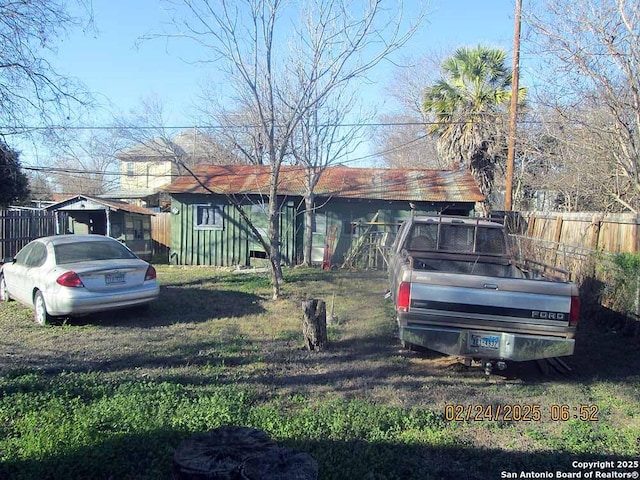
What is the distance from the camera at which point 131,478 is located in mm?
3170

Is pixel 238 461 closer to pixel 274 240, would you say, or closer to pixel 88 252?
pixel 88 252

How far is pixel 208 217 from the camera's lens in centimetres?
1727

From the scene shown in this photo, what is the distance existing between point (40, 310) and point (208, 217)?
33.0 ft

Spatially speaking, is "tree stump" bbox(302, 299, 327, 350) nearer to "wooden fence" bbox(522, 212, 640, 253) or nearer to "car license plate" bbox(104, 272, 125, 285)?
"car license plate" bbox(104, 272, 125, 285)

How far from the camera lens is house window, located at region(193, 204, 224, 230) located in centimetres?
1717

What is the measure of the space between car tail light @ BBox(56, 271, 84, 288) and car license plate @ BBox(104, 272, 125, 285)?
15.5 inches

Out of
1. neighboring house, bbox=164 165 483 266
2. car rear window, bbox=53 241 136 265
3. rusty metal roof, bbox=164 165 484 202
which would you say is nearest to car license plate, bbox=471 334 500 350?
car rear window, bbox=53 241 136 265

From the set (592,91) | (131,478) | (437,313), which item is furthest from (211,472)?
(592,91)

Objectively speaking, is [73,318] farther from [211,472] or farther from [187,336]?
[211,472]

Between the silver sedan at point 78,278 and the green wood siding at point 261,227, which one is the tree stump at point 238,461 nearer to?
the silver sedan at point 78,278

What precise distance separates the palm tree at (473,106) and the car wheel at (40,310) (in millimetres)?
A: 15334

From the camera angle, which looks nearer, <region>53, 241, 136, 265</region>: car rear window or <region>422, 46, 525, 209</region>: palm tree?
<region>53, 241, 136, 265</region>: car rear window

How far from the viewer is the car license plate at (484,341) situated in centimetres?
501

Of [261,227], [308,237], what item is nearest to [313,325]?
[308,237]
